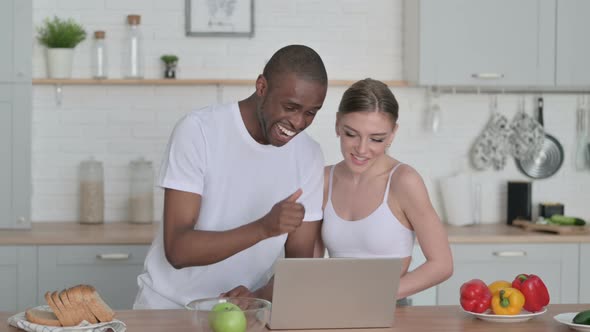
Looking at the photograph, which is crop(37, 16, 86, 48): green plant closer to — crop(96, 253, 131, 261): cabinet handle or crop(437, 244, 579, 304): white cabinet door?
crop(96, 253, 131, 261): cabinet handle

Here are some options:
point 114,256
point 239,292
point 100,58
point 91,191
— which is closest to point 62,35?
point 100,58

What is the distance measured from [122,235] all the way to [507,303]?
2.28 metres

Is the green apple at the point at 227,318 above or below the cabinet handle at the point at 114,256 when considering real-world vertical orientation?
above

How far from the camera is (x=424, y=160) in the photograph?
5.02 meters

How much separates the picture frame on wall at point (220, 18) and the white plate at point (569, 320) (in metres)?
2.75

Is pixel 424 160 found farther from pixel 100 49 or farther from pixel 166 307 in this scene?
pixel 166 307

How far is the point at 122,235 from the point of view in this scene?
4.27 metres

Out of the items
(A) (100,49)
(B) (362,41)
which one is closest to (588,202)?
(B) (362,41)

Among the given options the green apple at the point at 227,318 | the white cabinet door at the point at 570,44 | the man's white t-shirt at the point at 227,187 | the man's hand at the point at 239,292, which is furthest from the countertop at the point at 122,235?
the green apple at the point at 227,318

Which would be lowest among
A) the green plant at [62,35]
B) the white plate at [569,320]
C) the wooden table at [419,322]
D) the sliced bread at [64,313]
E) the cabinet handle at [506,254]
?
the cabinet handle at [506,254]

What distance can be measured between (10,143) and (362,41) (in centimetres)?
193

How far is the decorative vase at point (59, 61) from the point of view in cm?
464

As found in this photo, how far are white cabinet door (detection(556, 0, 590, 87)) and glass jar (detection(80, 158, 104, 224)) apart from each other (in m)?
2.45

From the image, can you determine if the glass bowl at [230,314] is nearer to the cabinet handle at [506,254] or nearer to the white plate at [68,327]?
the white plate at [68,327]
